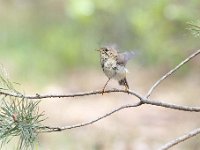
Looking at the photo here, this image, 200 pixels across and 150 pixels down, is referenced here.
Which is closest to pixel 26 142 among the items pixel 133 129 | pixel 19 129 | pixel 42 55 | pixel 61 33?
pixel 19 129

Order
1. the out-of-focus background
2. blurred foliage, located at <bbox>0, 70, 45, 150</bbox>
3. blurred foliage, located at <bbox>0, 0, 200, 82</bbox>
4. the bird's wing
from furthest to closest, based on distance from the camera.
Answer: blurred foliage, located at <bbox>0, 0, 200, 82</bbox>
the out-of-focus background
the bird's wing
blurred foliage, located at <bbox>0, 70, 45, 150</bbox>

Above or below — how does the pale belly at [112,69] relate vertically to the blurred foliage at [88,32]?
below

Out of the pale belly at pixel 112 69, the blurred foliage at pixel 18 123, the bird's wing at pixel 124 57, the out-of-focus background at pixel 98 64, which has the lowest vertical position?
→ the blurred foliage at pixel 18 123

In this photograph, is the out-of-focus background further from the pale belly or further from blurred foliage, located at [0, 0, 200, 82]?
the pale belly

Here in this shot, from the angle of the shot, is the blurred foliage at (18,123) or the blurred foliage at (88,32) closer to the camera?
the blurred foliage at (18,123)

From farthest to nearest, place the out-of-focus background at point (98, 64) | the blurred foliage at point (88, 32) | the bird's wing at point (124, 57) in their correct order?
1. the blurred foliage at point (88, 32)
2. the out-of-focus background at point (98, 64)
3. the bird's wing at point (124, 57)

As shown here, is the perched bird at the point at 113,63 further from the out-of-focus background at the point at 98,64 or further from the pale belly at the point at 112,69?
the out-of-focus background at the point at 98,64

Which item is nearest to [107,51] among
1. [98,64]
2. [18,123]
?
[18,123]

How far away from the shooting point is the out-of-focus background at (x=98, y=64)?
450 centimetres

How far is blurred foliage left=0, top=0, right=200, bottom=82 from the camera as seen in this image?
523 cm

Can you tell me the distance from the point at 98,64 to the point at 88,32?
542 mm

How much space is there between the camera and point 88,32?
6664 mm

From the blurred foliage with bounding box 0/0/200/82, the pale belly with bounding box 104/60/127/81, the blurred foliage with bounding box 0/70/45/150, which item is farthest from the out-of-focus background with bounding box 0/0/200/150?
the blurred foliage with bounding box 0/70/45/150

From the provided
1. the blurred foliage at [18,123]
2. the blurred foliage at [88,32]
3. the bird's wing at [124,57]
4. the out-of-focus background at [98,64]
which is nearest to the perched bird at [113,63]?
the bird's wing at [124,57]
